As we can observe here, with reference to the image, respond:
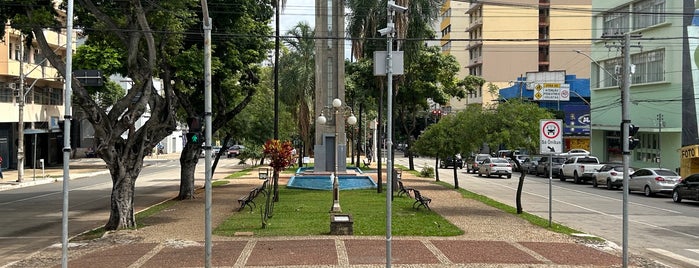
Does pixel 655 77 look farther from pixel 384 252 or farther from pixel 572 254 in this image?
pixel 384 252

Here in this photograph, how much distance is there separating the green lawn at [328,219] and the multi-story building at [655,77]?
2112cm

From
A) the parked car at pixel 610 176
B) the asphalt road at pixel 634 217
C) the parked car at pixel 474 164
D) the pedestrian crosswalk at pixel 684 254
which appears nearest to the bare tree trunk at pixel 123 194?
the asphalt road at pixel 634 217

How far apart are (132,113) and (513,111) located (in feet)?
39.0

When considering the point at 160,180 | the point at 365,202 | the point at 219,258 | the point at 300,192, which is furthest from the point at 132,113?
the point at 160,180

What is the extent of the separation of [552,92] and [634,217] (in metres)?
47.0

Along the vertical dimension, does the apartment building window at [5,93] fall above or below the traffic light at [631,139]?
above

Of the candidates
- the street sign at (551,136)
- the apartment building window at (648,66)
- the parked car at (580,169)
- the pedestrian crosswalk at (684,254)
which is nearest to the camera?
the pedestrian crosswalk at (684,254)

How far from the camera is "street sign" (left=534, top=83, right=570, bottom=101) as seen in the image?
67300 mm

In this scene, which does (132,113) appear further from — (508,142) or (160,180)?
(160,180)

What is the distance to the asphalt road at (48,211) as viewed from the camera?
55.5 ft

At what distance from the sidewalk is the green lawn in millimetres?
735

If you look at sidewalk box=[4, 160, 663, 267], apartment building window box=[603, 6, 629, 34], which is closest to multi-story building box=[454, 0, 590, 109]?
apartment building window box=[603, 6, 629, 34]

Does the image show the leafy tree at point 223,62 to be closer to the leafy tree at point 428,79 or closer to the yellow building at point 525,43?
the leafy tree at point 428,79

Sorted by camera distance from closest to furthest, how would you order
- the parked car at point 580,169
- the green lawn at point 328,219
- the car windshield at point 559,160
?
the green lawn at point 328,219, the parked car at point 580,169, the car windshield at point 559,160
